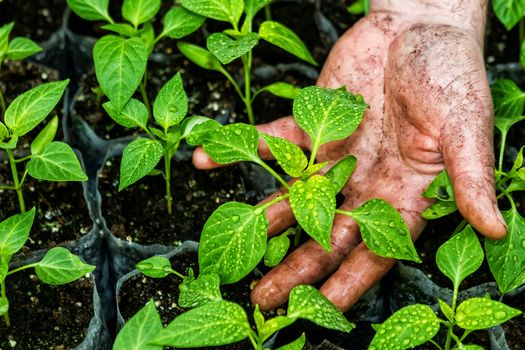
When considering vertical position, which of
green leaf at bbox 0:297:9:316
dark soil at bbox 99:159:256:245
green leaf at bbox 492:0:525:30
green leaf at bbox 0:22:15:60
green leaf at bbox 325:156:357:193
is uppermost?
green leaf at bbox 492:0:525:30

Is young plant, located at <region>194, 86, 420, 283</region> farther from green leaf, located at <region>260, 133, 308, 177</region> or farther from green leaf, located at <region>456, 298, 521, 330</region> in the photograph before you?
green leaf, located at <region>456, 298, 521, 330</region>

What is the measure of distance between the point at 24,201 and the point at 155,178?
1.05 feet

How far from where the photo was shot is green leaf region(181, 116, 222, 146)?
5.41ft

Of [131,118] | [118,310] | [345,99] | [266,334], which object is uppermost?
[345,99]

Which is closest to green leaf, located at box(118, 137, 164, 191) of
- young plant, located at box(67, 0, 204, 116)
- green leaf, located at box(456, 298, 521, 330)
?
young plant, located at box(67, 0, 204, 116)

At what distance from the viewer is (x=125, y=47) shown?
171 cm

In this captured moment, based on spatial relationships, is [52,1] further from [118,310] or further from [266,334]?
[266,334]

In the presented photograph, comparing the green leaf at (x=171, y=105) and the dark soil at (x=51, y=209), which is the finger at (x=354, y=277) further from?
the dark soil at (x=51, y=209)

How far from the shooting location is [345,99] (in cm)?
156

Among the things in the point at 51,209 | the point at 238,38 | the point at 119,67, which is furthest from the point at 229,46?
the point at 51,209

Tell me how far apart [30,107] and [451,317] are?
94cm

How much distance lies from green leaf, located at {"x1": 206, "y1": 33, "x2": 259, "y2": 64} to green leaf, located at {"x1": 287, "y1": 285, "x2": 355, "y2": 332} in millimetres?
513

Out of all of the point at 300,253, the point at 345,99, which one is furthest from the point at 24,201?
the point at 345,99

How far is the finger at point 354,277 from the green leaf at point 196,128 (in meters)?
0.40
